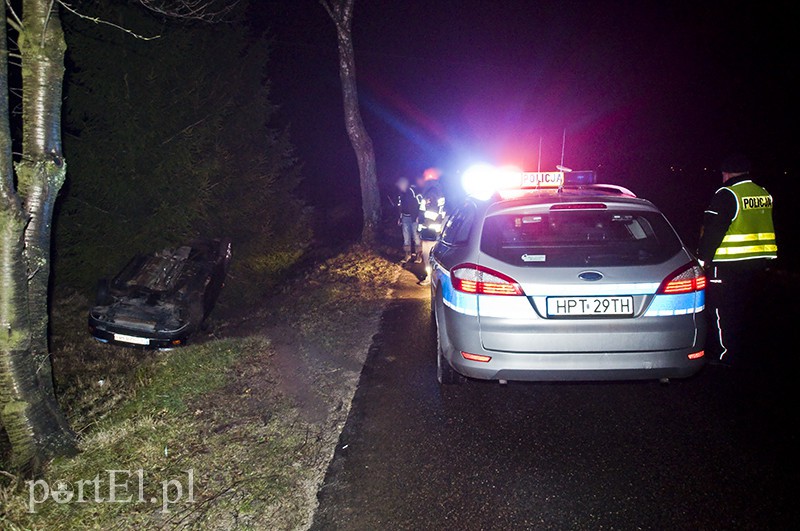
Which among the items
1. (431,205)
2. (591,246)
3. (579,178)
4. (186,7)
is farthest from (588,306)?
(431,205)

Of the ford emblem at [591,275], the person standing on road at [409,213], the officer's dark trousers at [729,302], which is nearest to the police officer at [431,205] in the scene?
the person standing on road at [409,213]

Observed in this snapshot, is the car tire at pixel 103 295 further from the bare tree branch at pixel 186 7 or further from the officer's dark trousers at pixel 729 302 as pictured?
the officer's dark trousers at pixel 729 302

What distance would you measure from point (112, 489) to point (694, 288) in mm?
3951

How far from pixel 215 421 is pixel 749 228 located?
5013 millimetres

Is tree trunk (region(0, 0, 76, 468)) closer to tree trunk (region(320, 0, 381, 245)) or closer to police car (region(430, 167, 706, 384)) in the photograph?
police car (region(430, 167, 706, 384))

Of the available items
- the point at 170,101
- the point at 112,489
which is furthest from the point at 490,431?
the point at 170,101

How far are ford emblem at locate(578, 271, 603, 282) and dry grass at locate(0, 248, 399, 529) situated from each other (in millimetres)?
2098

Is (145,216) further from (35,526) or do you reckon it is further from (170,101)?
(35,526)

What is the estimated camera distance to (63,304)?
943 cm

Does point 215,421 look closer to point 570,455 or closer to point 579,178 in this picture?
point 570,455

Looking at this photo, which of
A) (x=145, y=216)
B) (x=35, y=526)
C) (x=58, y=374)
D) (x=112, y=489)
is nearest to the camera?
(x=35, y=526)

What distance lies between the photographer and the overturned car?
6.73m

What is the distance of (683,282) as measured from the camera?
3664 millimetres

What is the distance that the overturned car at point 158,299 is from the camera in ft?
22.1
